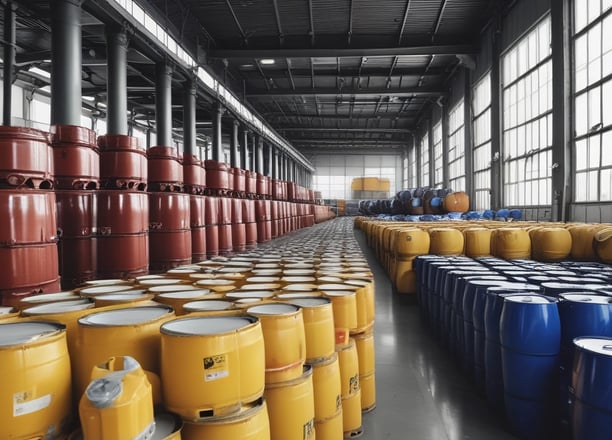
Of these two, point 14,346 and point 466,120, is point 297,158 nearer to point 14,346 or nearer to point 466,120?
point 466,120

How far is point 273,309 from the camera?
2.21 metres

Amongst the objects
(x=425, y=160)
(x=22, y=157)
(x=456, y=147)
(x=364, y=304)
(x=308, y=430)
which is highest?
(x=425, y=160)

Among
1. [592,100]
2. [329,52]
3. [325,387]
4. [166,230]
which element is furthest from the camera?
[329,52]

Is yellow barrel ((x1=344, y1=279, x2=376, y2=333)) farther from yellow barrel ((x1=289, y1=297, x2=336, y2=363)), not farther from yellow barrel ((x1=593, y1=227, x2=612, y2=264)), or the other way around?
yellow barrel ((x1=593, y1=227, x2=612, y2=264))

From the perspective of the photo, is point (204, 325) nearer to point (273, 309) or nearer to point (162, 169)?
point (273, 309)

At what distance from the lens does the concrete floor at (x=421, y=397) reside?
293 cm

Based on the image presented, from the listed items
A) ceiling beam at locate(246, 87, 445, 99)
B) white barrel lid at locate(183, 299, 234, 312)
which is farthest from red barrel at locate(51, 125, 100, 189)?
ceiling beam at locate(246, 87, 445, 99)

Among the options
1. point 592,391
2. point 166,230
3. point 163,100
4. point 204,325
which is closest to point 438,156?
point 163,100

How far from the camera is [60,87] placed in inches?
271

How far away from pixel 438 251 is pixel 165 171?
4.44 metres

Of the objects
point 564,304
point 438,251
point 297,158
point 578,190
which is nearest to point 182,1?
point 438,251

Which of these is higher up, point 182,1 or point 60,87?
point 182,1

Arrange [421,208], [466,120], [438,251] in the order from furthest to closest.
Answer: [466,120]
[421,208]
[438,251]

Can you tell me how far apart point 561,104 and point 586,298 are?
393 inches
